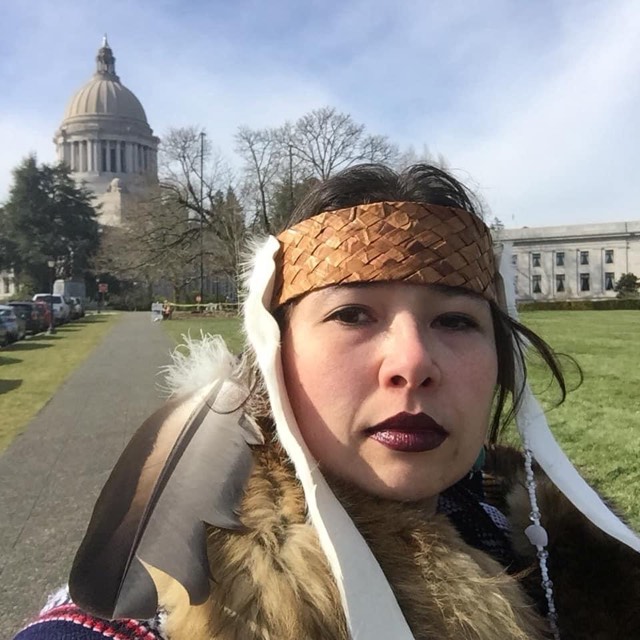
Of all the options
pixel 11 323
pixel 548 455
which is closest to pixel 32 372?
pixel 11 323

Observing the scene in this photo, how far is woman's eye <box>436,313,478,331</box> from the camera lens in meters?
1.28

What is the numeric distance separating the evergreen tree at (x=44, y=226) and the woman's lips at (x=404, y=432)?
6990cm

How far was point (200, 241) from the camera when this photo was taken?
38781 millimetres

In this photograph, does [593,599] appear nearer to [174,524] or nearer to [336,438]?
[336,438]

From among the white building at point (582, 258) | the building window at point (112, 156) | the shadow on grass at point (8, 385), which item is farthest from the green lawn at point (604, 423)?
the building window at point (112, 156)

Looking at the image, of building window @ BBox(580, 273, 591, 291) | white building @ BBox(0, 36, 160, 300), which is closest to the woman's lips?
building window @ BBox(580, 273, 591, 291)

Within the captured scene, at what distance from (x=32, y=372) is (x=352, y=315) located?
1694 centimetres

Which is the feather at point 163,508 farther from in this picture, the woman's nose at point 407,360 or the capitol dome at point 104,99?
the capitol dome at point 104,99

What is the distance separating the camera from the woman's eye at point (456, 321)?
128 cm

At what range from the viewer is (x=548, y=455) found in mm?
1552

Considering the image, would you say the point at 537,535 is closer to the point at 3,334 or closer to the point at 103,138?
the point at 3,334

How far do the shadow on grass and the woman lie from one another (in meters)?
13.5

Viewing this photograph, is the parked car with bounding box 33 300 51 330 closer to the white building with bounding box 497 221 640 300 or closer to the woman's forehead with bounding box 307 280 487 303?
the woman's forehead with bounding box 307 280 487 303

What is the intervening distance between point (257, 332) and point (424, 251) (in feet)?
1.10
